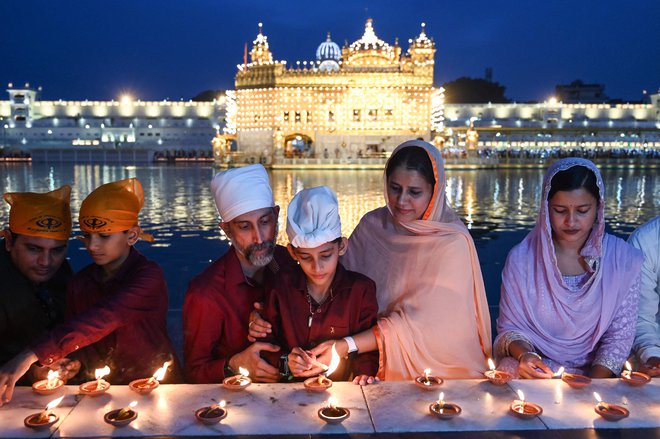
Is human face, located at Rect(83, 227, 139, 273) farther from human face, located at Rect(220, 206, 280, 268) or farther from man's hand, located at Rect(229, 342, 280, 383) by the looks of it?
man's hand, located at Rect(229, 342, 280, 383)

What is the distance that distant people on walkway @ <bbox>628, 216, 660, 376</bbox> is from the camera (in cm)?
266

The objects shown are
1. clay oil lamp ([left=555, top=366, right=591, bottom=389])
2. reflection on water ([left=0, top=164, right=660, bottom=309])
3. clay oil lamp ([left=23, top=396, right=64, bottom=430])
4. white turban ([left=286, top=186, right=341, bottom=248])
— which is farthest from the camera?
reflection on water ([left=0, top=164, right=660, bottom=309])

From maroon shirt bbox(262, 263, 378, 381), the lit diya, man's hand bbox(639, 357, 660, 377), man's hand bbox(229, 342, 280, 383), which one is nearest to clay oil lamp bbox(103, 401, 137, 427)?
the lit diya

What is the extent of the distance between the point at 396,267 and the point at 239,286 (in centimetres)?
81

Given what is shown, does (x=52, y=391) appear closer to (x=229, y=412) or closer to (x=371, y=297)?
(x=229, y=412)

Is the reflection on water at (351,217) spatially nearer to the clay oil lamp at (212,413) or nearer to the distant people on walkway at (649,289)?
the distant people on walkway at (649,289)

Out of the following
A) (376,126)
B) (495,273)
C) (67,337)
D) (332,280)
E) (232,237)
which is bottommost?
(495,273)

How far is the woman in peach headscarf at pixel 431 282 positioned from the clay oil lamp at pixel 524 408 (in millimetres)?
812

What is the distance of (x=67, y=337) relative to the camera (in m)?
2.06

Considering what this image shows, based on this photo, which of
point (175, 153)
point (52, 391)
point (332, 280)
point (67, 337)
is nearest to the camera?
point (52, 391)

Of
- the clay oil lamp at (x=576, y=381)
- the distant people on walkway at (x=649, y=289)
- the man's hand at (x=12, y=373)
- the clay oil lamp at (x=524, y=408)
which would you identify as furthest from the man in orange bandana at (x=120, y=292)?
the distant people on walkway at (x=649, y=289)

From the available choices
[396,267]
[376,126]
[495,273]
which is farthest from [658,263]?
[376,126]

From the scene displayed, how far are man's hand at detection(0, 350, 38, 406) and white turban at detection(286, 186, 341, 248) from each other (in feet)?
3.34

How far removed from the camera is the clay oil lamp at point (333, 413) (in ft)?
5.40
